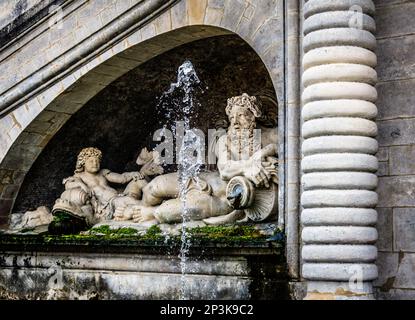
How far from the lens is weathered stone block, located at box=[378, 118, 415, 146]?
5449 mm

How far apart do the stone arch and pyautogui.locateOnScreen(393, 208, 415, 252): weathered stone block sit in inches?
50.2

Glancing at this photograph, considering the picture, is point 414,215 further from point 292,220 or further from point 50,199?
point 50,199

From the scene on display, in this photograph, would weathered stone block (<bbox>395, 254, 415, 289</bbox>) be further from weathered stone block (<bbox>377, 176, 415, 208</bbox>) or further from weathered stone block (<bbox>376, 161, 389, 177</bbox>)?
weathered stone block (<bbox>376, 161, 389, 177</bbox>)

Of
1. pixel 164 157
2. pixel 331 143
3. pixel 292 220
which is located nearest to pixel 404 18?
pixel 331 143

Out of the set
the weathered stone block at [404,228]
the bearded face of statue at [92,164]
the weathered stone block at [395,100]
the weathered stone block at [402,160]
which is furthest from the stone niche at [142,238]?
the weathered stone block at [395,100]

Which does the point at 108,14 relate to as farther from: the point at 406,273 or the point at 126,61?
the point at 406,273

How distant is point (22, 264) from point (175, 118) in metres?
2.35

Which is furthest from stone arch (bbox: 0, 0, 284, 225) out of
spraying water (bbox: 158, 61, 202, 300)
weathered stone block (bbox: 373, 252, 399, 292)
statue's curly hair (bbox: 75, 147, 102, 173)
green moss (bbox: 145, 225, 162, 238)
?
green moss (bbox: 145, 225, 162, 238)

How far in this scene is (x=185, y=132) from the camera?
330 inches

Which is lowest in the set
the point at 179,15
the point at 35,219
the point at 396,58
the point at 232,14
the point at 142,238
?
the point at 142,238

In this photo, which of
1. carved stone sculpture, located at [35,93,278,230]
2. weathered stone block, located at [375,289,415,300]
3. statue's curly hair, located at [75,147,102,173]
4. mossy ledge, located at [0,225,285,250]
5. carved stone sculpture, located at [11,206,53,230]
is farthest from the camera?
carved stone sculpture, located at [11,206,53,230]

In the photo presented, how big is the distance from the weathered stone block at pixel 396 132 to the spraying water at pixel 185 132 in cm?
182

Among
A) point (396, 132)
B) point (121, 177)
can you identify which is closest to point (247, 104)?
point (396, 132)

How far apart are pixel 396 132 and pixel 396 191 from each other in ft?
1.35
